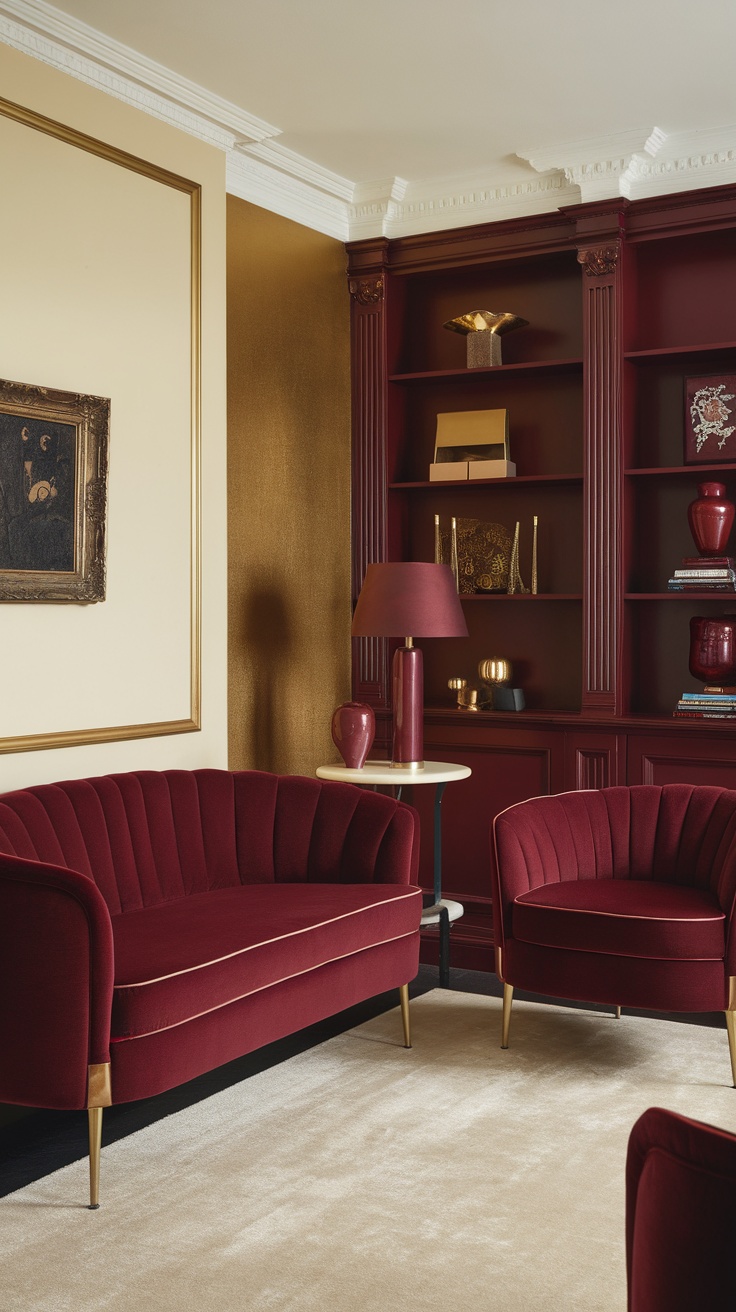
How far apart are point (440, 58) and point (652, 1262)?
11.7ft

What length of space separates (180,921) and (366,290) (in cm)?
295

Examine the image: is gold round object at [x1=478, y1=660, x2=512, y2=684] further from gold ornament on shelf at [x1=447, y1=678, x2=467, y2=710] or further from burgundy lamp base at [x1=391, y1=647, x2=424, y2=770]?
burgundy lamp base at [x1=391, y1=647, x2=424, y2=770]

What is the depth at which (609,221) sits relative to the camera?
4594 mm

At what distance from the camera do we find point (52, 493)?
3561 millimetres

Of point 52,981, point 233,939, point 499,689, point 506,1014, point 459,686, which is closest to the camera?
point 52,981

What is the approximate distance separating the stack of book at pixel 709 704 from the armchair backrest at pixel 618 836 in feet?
1.79

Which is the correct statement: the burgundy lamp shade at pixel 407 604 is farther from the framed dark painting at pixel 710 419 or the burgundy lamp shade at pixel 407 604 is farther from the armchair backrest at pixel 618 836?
the framed dark painting at pixel 710 419

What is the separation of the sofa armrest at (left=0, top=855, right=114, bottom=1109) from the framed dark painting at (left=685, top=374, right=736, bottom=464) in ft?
9.82

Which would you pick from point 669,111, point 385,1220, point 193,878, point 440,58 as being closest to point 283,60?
point 440,58

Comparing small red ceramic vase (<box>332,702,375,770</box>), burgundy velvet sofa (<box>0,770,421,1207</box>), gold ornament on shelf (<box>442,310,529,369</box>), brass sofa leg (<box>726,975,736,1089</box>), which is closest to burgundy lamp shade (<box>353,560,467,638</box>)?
small red ceramic vase (<box>332,702,375,770</box>)

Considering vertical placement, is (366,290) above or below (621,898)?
above

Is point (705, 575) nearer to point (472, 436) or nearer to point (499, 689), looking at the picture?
point (499, 689)

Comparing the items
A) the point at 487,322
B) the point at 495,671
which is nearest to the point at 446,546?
the point at 495,671

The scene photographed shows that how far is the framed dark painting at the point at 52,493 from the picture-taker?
11.2 feet
